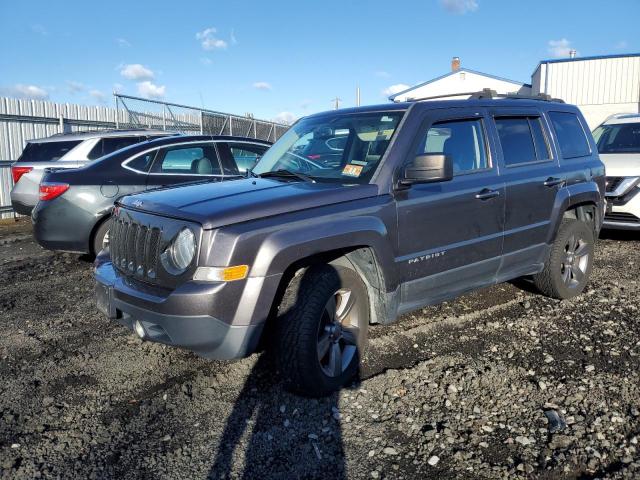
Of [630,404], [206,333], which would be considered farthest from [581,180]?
[206,333]

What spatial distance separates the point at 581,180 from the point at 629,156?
390cm

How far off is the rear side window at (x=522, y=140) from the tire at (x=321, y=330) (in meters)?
1.96

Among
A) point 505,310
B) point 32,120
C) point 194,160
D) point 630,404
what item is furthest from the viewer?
point 32,120

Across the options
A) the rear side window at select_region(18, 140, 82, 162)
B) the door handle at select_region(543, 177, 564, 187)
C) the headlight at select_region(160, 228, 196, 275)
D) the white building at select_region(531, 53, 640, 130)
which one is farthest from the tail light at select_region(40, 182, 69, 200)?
the white building at select_region(531, 53, 640, 130)

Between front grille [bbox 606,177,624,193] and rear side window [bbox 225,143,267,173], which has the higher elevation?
rear side window [bbox 225,143,267,173]

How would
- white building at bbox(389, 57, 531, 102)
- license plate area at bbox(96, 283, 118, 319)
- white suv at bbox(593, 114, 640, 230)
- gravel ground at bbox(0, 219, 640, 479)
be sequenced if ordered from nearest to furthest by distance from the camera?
gravel ground at bbox(0, 219, 640, 479) < license plate area at bbox(96, 283, 118, 319) < white suv at bbox(593, 114, 640, 230) < white building at bbox(389, 57, 531, 102)

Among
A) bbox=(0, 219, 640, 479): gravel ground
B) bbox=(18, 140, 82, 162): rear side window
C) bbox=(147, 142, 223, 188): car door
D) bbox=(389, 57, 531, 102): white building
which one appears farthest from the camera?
bbox=(389, 57, 531, 102): white building

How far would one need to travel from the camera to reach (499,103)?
4680 mm

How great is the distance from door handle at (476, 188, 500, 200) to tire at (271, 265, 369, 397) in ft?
4.21

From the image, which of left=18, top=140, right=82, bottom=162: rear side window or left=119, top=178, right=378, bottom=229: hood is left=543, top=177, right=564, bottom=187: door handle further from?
left=18, top=140, right=82, bottom=162: rear side window

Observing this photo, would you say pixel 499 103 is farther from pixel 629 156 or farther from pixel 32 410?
pixel 629 156

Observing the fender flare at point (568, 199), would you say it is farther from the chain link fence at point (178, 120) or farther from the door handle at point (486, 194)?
the chain link fence at point (178, 120)

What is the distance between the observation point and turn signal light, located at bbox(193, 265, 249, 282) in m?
2.98

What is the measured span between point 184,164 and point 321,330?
4.49 meters
